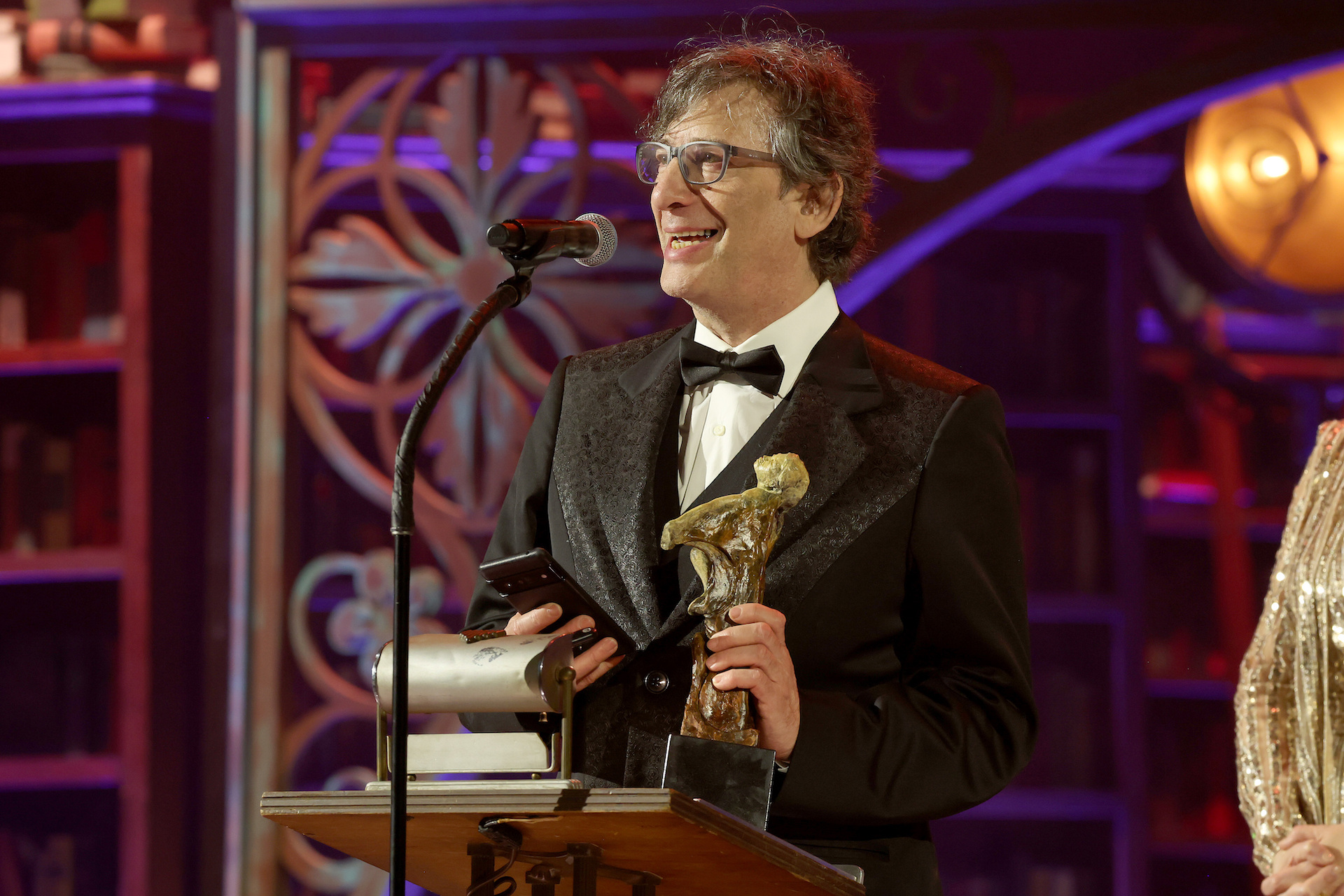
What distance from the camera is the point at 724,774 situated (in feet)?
4.39

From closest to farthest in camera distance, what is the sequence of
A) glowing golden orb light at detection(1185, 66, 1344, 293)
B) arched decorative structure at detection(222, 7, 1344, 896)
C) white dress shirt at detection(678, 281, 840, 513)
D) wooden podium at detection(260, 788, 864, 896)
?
wooden podium at detection(260, 788, 864, 896), white dress shirt at detection(678, 281, 840, 513), arched decorative structure at detection(222, 7, 1344, 896), glowing golden orb light at detection(1185, 66, 1344, 293)

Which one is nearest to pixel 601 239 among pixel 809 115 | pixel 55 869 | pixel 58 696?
pixel 809 115

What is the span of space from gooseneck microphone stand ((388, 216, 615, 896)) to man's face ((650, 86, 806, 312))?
0.29 metres

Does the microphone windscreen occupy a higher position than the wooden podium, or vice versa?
the microphone windscreen

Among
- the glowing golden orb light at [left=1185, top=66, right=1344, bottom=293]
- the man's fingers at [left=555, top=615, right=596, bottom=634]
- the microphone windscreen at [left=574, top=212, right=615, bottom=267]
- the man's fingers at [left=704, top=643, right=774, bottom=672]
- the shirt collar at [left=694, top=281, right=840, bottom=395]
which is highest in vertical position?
the glowing golden orb light at [left=1185, top=66, right=1344, bottom=293]

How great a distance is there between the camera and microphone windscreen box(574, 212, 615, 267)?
1381 millimetres

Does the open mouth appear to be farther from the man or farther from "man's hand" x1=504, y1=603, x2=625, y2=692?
"man's hand" x1=504, y1=603, x2=625, y2=692

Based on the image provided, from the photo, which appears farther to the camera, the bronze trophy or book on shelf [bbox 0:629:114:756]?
book on shelf [bbox 0:629:114:756]

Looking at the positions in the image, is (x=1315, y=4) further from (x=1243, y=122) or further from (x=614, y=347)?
(x=614, y=347)

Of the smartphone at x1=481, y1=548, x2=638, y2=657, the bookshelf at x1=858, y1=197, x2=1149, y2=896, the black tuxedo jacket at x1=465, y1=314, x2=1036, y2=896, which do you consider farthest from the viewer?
Answer: the bookshelf at x1=858, y1=197, x2=1149, y2=896

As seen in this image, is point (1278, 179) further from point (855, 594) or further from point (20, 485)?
point (20, 485)

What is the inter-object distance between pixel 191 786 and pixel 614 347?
2.06 meters

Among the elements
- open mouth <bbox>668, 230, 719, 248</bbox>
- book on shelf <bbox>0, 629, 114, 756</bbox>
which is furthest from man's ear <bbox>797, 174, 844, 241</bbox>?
book on shelf <bbox>0, 629, 114, 756</bbox>

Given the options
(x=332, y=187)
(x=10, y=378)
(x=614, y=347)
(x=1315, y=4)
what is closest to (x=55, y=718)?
(x=10, y=378)
